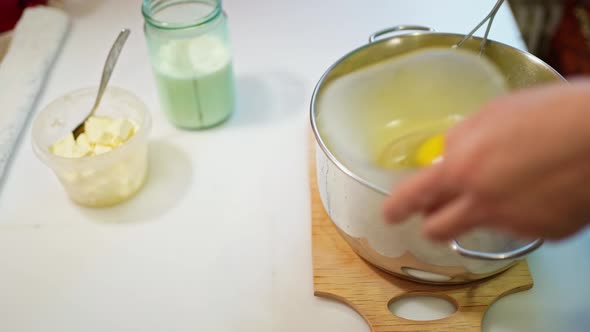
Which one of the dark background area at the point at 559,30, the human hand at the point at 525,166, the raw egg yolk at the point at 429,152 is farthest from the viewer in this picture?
the dark background area at the point at 559,30

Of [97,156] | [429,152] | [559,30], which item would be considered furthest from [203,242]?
[559,30]

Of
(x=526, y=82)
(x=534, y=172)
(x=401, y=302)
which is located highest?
(x=534, y=172)

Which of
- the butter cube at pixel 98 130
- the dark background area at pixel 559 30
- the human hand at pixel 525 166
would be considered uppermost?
the human hand at pixel 525 166

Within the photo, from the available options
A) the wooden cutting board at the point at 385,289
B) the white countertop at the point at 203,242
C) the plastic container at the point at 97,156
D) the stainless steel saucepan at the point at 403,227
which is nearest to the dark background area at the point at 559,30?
the white countertop at the point at 203,242

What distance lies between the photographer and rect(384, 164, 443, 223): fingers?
0.29 m

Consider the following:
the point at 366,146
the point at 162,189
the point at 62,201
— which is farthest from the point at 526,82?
the point at 62,201

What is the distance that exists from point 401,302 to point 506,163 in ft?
0.99

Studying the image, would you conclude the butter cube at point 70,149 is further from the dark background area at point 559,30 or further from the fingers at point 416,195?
the dark background area at point 559,30

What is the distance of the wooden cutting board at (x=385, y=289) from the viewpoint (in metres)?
0.49

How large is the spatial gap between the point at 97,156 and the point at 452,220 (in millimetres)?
A: 409

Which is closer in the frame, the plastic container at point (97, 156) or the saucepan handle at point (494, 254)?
the saucepan handle at point (494, 254)

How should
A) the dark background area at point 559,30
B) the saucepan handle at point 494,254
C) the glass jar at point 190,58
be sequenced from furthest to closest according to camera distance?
the dark background area at point 559,30, the glass jar at point 190,58, the saucepan handle at point 494,254

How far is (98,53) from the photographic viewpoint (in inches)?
32.9

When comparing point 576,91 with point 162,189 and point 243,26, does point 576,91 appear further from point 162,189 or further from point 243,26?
point 243,26
